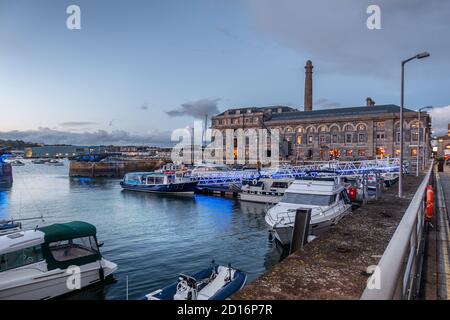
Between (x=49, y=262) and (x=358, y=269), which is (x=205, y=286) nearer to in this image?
(x=49, y=262)

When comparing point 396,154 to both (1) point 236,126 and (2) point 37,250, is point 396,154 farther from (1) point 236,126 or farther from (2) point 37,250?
(2) point 37,250

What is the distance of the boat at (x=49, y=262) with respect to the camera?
43.6 feet

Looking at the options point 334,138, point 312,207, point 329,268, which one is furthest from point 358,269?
point 334,138

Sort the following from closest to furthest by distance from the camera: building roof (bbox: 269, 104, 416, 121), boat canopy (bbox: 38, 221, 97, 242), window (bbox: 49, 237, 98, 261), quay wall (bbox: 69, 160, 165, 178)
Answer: boat canopy (bbox: 38, 221, 97, 242), window (bbox: 49, 237, 98, 261), building roof (bbox: 269, 104, 416, 121), quay wall (bbox: 69, 160, 165, 178)

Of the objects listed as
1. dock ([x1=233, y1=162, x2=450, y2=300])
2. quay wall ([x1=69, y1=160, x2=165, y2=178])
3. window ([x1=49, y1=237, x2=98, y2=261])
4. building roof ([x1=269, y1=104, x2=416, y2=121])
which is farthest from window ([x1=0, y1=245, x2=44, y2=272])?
quay wall ([x1=69, y1=160, x2=165, y2=178])

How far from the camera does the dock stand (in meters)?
3.60

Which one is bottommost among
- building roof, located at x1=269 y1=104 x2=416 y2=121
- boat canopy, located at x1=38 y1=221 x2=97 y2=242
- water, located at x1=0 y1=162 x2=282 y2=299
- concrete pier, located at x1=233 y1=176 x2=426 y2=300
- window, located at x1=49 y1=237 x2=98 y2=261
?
water, located at x1=0 y1=162 x2=282 y2=299

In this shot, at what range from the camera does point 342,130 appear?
91.8 metres

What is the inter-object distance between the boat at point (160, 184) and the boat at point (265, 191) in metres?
10.7

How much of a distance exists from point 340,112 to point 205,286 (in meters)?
90.8

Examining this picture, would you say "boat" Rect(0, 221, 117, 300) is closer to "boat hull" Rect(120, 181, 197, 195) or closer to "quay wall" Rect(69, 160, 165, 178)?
"boat hull" Rect(120, 181, 197, 195)

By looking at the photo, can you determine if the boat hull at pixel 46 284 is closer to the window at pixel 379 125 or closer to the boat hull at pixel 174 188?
the boat hull at pixel 174 188

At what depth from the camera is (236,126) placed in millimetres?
Answer: 108125
